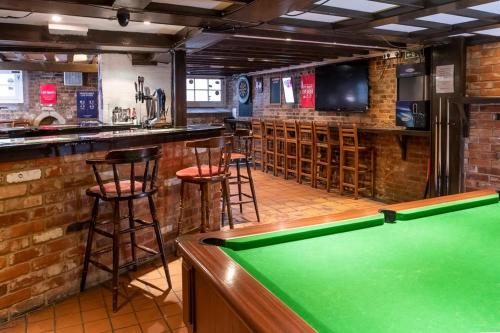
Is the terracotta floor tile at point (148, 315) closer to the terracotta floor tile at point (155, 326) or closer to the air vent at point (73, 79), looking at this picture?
the terracotta floor tile at point (155, 326)

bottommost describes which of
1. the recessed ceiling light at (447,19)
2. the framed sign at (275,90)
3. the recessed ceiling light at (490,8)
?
the framed sign at (275,90)

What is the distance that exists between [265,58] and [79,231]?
486 cm

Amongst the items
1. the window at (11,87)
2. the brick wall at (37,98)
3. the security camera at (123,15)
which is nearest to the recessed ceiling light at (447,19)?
the security camera at (123,15)

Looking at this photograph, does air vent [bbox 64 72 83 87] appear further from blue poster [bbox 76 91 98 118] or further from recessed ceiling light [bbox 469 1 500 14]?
recessed ceiling light [bbox 469 1 500 14]

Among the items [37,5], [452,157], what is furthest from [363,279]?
[452,157]

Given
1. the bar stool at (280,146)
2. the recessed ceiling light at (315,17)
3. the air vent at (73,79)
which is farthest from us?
the air vent at (73,79)

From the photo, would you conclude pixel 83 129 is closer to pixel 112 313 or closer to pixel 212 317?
pixel 112 313

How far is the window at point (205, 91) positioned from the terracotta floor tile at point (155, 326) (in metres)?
8.92

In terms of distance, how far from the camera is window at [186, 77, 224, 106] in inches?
440

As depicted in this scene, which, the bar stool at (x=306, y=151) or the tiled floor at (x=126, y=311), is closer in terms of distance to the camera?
the tiled floor at (x=126, y=311)

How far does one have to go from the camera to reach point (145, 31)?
498cm

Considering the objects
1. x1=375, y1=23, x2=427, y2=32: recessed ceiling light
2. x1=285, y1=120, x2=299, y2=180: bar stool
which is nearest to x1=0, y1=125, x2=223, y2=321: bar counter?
x1=375, y1=23, x2=427, y2=32: recessed ceiling light

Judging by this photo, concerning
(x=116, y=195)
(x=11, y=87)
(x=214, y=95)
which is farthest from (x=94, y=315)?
(x=214, y=95)

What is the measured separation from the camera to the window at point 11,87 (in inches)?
380
